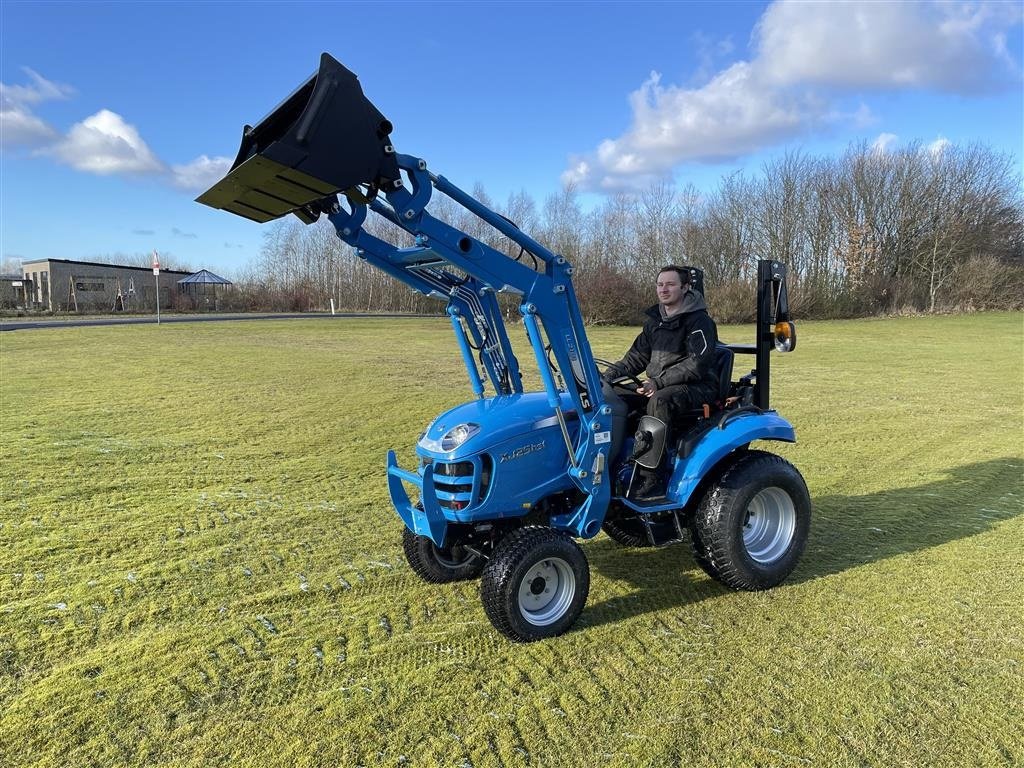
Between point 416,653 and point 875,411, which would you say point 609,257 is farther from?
point 416,653

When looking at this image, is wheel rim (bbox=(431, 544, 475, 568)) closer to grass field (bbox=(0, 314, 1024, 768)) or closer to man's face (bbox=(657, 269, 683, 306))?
grass field (bbox=(0, 314, 1024, 768))

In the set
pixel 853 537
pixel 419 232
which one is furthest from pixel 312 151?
pixel 853 537

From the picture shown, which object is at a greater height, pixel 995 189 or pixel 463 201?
pixel 995 189

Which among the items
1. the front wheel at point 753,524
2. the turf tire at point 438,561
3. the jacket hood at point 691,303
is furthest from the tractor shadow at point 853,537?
the jacket hood at point 691,303

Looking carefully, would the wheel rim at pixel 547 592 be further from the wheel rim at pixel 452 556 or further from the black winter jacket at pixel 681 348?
Result: the black winter jacket at pixel 681 348

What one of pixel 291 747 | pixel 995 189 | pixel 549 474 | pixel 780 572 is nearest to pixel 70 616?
pixel 291 747

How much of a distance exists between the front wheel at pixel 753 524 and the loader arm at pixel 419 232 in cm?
70

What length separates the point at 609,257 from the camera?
44.2m

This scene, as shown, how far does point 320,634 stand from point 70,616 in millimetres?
1401

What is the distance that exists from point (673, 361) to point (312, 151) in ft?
8.03

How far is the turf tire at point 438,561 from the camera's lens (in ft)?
13.5

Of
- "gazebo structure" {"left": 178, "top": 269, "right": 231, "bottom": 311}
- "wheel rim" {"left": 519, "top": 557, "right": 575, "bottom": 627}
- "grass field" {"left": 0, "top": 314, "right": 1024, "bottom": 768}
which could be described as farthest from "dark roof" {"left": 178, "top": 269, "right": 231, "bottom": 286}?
"wheel rim" {"left": 519, "top": 557, "right": 575, "bottom": 627}

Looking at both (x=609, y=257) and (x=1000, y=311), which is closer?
(x=1000, y=311)

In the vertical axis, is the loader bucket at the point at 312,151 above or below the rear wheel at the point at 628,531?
above
